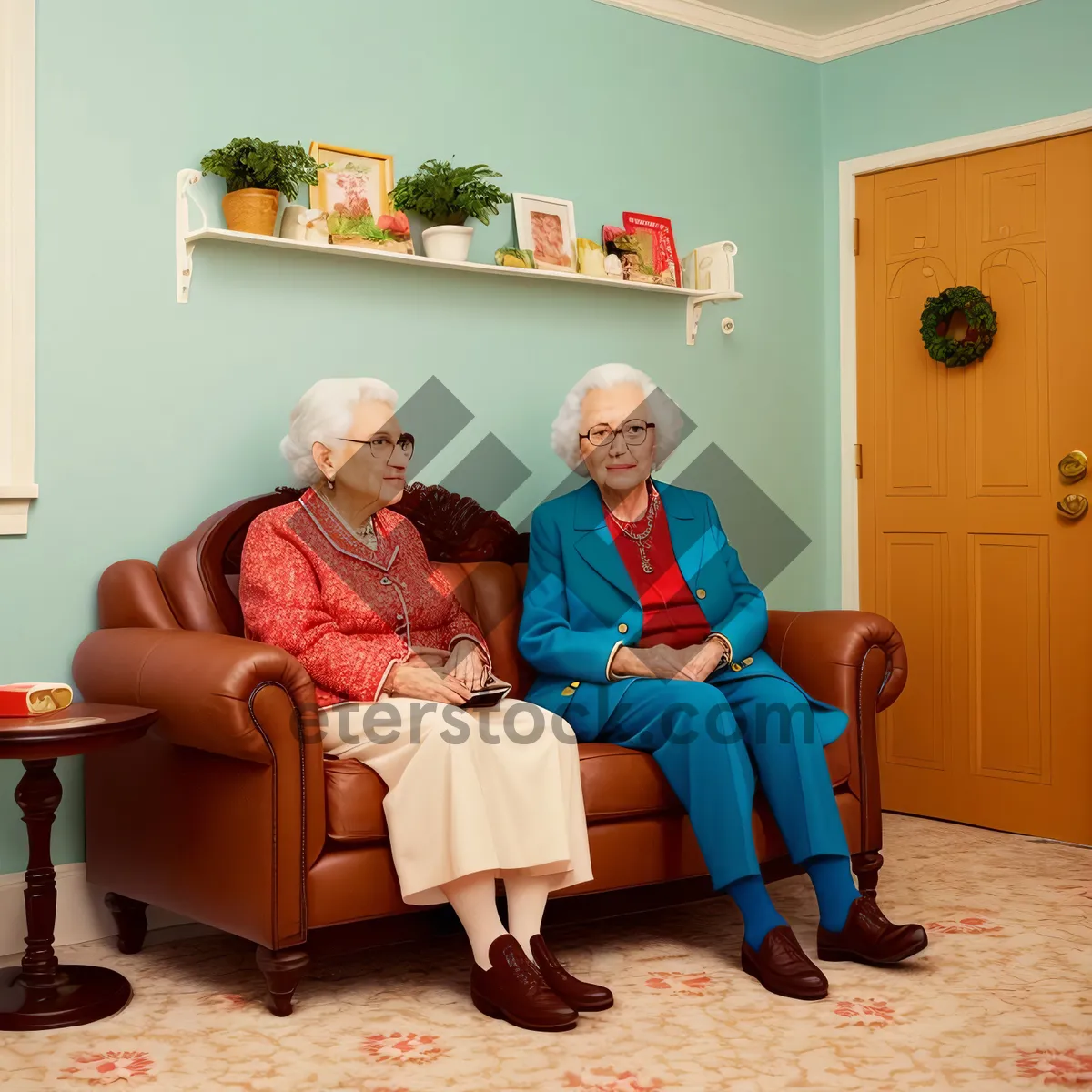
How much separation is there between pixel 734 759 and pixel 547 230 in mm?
1753

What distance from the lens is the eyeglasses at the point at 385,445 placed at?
9.20 ft

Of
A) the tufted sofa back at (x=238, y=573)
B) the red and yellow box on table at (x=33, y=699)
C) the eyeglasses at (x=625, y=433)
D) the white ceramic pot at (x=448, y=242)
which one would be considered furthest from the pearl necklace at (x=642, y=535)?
the red and yellow box on table at (x=33, y=699)

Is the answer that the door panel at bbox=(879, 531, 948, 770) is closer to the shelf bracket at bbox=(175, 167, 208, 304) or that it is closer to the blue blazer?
the blue blazer

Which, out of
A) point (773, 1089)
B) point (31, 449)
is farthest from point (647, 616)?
point (31, 449)

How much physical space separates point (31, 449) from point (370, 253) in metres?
0.95

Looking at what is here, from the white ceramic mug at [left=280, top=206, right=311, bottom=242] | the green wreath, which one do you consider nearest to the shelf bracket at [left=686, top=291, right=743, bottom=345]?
the green wreath

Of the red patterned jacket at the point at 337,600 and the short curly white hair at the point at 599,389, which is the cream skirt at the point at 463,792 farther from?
the short curly white hair at the point at 599,389

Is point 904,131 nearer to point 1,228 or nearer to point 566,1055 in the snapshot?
point 1,228

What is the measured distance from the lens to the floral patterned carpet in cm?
213

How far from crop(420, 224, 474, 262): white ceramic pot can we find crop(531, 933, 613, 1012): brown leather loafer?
1765mm

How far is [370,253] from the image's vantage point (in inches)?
126

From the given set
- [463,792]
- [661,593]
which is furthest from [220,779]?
[661,593]

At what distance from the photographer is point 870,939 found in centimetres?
262

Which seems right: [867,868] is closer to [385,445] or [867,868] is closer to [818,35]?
[385,445]
